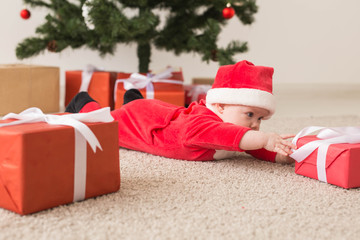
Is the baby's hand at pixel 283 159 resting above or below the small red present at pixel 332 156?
below

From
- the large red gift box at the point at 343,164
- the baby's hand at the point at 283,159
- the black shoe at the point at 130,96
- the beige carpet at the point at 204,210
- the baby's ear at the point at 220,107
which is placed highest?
the baby's ear at the point at 220,107

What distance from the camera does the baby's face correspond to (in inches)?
41.9

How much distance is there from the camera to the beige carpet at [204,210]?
2.14 ft

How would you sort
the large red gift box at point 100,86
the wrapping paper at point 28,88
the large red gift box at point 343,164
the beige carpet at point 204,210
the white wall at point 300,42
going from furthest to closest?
the white wall at point 300,42, the large red gift box at point 100,86, the wrapping paper at point 28,88, the large red gift box at point 343,164, the beige carpet at point 204,210

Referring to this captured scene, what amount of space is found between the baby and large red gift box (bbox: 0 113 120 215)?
1.06 feet

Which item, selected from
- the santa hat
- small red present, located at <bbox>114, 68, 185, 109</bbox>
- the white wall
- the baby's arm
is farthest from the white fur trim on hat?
the white wall

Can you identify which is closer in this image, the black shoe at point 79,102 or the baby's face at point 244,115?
the baby's face at point 244,115

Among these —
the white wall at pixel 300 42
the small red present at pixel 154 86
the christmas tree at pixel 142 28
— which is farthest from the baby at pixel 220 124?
the white wall at pixel 300 42

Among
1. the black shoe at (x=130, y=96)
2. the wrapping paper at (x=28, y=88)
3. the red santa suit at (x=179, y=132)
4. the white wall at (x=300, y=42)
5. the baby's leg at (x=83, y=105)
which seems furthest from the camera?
the white wall at (x=300, y=42)

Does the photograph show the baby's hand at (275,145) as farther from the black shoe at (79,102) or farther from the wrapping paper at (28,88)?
the wrapping paper at (28,88)

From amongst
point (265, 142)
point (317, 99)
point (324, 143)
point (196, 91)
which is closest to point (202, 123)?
point (265, 142)

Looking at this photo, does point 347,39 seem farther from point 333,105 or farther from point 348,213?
point 348,213

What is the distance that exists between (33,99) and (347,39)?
2.68 m

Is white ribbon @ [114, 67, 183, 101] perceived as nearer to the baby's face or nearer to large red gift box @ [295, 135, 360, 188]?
the baby's face
